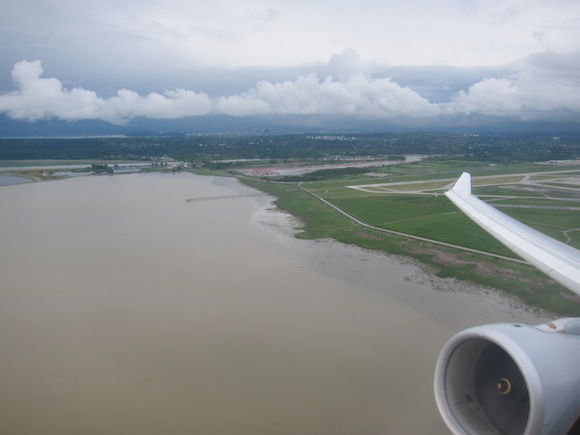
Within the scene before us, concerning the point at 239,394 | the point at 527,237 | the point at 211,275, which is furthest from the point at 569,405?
the point at 211,275

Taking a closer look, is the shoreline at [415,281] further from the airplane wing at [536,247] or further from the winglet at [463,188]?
the airplane wing at [536,247]

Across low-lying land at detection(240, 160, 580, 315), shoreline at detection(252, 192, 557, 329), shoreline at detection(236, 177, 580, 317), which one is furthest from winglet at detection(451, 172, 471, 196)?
low-lying land at detection(240, 160, 580, 315)

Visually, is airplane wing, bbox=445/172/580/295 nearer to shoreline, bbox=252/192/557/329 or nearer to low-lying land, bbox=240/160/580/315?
shoreline, bbox=252/192/557/329

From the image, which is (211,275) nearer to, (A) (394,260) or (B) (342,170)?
(A) (394,260)

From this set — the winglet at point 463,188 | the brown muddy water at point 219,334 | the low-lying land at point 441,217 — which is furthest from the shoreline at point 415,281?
the winglet at point 463,188

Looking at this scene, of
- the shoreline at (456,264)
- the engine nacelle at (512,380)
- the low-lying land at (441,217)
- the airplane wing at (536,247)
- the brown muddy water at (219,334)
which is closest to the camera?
the engine nacelle at (512,380)

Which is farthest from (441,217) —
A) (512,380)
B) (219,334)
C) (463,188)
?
(512,380)
